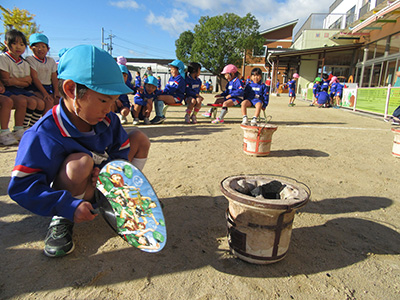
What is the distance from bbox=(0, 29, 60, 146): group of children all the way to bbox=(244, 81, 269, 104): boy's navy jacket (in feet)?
15.1

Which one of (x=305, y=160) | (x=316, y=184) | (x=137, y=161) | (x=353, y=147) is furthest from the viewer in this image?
(x=353, y=147)

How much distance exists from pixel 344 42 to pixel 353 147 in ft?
69.4

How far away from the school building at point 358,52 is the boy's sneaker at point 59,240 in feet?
33.1

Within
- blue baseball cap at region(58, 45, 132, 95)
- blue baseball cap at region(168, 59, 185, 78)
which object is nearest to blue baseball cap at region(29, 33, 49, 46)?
blue baseball cap at region(168, 59, 185, 78)

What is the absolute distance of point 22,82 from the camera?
4.57 m

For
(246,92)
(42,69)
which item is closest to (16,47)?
(42,69)

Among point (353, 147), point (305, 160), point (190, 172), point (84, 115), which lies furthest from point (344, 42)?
point (84, 115)

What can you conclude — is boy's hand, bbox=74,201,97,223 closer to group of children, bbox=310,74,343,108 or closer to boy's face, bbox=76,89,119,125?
boy's face, bbox=76,89,119,125

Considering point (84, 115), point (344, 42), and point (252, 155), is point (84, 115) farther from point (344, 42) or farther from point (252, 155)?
point (344, 42)

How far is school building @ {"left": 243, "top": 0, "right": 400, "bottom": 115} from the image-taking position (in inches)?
450

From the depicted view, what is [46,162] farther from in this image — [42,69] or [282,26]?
[282,26]

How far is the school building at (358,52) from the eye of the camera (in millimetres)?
11422

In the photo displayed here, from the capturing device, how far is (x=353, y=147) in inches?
187

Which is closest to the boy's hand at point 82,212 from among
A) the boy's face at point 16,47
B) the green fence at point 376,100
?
the boy's face at point 16,47
